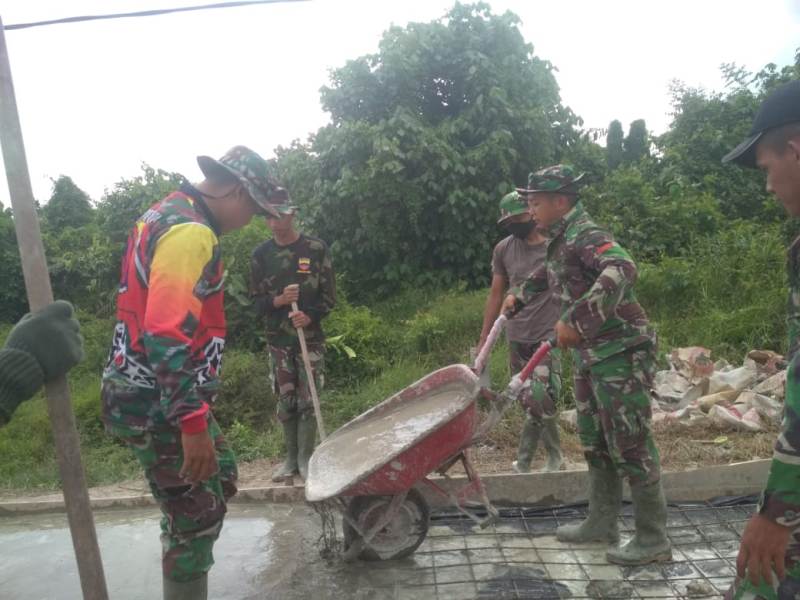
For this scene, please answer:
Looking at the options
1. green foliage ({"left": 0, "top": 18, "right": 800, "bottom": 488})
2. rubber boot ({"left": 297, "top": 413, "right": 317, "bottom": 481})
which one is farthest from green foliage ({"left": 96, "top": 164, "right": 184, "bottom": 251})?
rubber boot ({"left": 297, "top": 413, "right": 317, "bottom": 481})

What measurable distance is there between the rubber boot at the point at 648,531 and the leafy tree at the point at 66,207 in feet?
50.3

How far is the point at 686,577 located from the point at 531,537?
2.76 ft

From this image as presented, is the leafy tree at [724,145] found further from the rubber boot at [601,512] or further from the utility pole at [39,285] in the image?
the utility pole at [39,285]

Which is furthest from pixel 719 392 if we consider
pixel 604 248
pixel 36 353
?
pixel 36 353

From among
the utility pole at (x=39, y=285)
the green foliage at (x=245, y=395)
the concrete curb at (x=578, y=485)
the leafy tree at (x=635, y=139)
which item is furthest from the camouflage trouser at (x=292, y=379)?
the leafy tree at (x=635, y=139)

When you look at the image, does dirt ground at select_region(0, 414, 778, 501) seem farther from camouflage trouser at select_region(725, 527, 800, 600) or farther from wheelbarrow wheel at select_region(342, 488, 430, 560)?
camouflage trouser at select_region(725, 527, 800, 600)

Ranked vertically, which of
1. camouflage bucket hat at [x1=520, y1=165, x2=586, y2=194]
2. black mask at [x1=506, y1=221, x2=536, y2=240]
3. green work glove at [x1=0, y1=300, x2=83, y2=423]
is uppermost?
camouflage bucket hat at [x1=520, y1=165, x2=586, y2=194]

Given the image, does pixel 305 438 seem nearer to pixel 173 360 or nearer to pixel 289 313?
pixel 289 313

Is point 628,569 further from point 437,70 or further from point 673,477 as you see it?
point 437,70

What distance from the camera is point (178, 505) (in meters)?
2.53

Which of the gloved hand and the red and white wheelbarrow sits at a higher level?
the gloved hand

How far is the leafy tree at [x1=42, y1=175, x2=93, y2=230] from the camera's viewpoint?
15.9m

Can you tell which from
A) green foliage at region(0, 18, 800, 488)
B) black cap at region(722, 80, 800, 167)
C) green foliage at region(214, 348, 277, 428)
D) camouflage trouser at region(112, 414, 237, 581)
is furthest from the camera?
green foliage at region(0, 18, 800, 488)

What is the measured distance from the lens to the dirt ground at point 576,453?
433 cm
